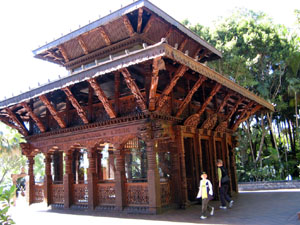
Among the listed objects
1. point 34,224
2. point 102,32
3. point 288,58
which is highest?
point 288,58

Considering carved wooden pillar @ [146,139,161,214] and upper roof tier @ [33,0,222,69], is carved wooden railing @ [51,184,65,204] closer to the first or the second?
carved wooden pillar @ [146,139,161,214]

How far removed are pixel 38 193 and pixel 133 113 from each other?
603 centimetres

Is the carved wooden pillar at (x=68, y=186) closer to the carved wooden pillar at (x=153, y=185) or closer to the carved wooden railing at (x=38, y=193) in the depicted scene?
the carved wooden railing at (x=38, y=193)

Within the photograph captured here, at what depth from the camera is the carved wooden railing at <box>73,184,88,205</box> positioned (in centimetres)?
1025

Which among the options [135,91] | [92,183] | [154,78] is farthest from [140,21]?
[92,183]

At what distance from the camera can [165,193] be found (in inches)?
338

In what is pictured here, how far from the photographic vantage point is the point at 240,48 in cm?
1850

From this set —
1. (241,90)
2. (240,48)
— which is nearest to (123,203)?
(241,90)

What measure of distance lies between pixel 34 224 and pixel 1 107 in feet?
17.3

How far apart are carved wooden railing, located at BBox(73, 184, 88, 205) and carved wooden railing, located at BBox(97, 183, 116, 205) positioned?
843mm

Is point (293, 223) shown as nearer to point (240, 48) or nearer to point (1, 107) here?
point (1, 107)

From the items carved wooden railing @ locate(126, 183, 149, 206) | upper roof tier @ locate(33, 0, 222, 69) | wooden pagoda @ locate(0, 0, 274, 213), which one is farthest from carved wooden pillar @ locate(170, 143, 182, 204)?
upper roof tier @ locate(33, 0, 222, 69)

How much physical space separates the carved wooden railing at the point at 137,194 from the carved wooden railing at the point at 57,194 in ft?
11.0

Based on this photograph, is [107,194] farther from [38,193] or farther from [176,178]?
[38,193]
